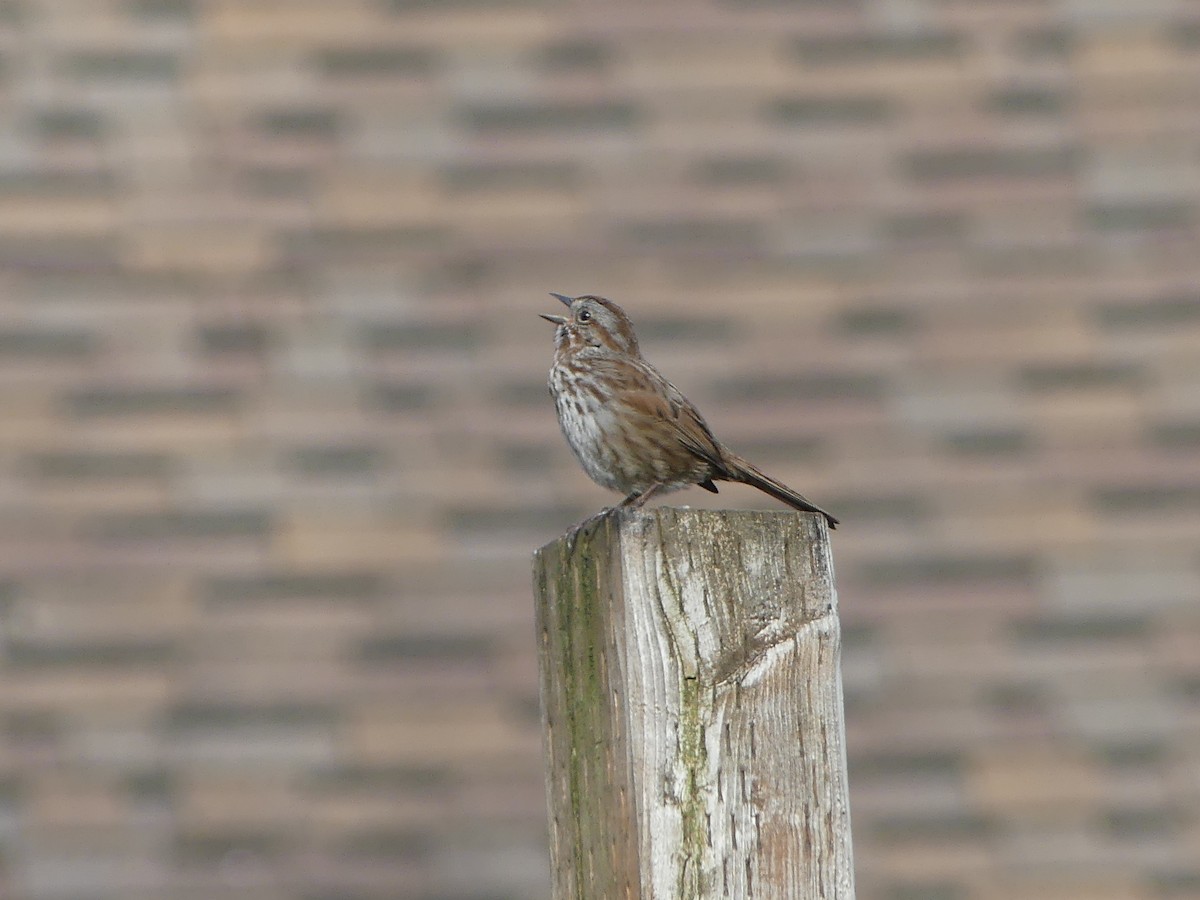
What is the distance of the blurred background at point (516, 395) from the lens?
17.7 ft

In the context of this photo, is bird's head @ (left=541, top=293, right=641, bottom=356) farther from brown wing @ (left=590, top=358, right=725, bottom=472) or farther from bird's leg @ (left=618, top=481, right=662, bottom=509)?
bird's leg @ (left=618, top=481, right=662, bottom=509)

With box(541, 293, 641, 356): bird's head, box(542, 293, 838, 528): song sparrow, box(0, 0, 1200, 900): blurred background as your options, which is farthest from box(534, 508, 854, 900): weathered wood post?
box(0, 0, 1200, 900): blurred background

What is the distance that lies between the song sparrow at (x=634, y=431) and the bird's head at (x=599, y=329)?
0.12 m

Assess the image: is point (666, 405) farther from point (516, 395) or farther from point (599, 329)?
point (516, 395)

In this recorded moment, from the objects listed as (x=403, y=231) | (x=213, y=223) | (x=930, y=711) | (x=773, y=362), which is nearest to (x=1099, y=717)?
(x=930, y=711)

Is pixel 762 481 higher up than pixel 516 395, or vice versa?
pixel 516 395

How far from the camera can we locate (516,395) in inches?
223

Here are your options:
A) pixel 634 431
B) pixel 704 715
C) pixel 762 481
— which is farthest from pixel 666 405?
pixel 704 715

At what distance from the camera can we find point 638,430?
3891mm

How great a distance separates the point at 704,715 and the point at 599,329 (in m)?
2.24

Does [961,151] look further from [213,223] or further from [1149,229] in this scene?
[213,223]

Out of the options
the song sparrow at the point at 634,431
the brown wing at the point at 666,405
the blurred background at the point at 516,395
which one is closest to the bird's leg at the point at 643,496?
the song sparrow at the point at 634,431

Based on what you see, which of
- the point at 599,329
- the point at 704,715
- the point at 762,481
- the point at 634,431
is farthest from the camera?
the point at 599,329

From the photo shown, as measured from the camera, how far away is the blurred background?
5.41 metres
